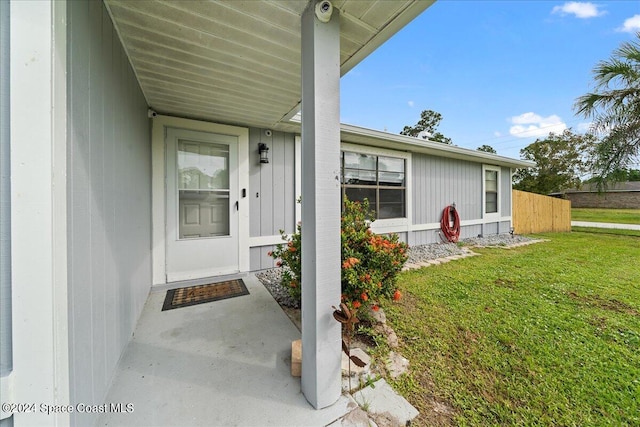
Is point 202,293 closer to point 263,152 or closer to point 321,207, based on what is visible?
point 263,152

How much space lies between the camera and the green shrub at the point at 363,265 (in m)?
1.86

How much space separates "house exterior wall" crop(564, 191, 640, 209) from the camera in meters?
19.2

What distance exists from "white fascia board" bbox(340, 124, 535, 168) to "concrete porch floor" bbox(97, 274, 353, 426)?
310 cm

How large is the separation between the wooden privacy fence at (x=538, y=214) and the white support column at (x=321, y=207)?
28.9 ft

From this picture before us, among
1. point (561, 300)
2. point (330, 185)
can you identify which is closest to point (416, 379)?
point (330, 185)

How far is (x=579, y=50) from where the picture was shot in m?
8.38

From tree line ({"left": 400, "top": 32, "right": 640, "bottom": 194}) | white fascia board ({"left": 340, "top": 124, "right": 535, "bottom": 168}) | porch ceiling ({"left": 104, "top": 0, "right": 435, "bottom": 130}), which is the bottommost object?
porch ceiling ({"left": 104, "top": 0, "right": 435, "bottom": 130})

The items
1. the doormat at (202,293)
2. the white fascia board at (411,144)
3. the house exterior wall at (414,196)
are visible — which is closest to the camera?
the doormat at (202,293)

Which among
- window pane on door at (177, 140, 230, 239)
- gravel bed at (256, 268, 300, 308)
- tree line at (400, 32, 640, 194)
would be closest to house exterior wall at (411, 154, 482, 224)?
tree line at (400, 32, 640, 194)

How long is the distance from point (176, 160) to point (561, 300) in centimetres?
496

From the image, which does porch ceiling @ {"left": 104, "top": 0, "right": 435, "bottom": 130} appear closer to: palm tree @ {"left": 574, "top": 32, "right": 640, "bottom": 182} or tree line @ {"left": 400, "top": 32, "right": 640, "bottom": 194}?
tree line @ {"left": 400, "top": 32, "right": 640, "bottom": 194}

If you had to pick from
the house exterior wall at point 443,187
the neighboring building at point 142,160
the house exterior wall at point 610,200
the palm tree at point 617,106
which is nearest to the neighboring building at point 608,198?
the house exterior wall at point 610,200

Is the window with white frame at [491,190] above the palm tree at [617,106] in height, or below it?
below

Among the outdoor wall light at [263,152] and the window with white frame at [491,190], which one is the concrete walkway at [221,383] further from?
the window with white frame at [491,190]
